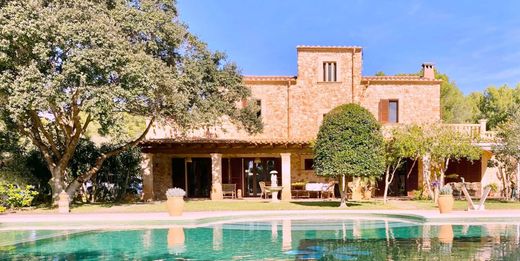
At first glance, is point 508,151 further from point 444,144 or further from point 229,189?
point 229,189

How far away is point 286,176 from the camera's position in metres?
22.1

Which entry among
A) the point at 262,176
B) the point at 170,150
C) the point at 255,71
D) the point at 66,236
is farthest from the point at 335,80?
the point at 66,236

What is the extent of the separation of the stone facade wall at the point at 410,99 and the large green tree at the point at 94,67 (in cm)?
1083

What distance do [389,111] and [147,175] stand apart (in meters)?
13.6

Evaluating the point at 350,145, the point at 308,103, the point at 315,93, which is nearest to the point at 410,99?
the point at 315,93

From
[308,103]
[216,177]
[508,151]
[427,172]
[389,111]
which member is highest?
[308,103]

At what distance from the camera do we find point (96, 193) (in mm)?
21656

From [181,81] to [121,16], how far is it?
10.1 ft

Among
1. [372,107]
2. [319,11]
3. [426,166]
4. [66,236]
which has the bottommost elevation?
[66,236]

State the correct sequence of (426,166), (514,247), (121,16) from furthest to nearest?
(426,166) → (121,16) → (514,247)

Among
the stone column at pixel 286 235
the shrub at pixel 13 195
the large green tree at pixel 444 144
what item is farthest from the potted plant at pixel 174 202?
the large green tree at pixel 444 144

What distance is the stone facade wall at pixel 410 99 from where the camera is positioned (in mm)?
25797

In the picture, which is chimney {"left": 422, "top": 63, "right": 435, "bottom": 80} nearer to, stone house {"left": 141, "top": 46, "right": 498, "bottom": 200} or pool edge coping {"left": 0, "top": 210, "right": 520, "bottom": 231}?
stone house {"left": 141, "top": 46, "right": 498, "bottom": 200}

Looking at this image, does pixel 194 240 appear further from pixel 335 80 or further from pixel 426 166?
pixel 335 80
